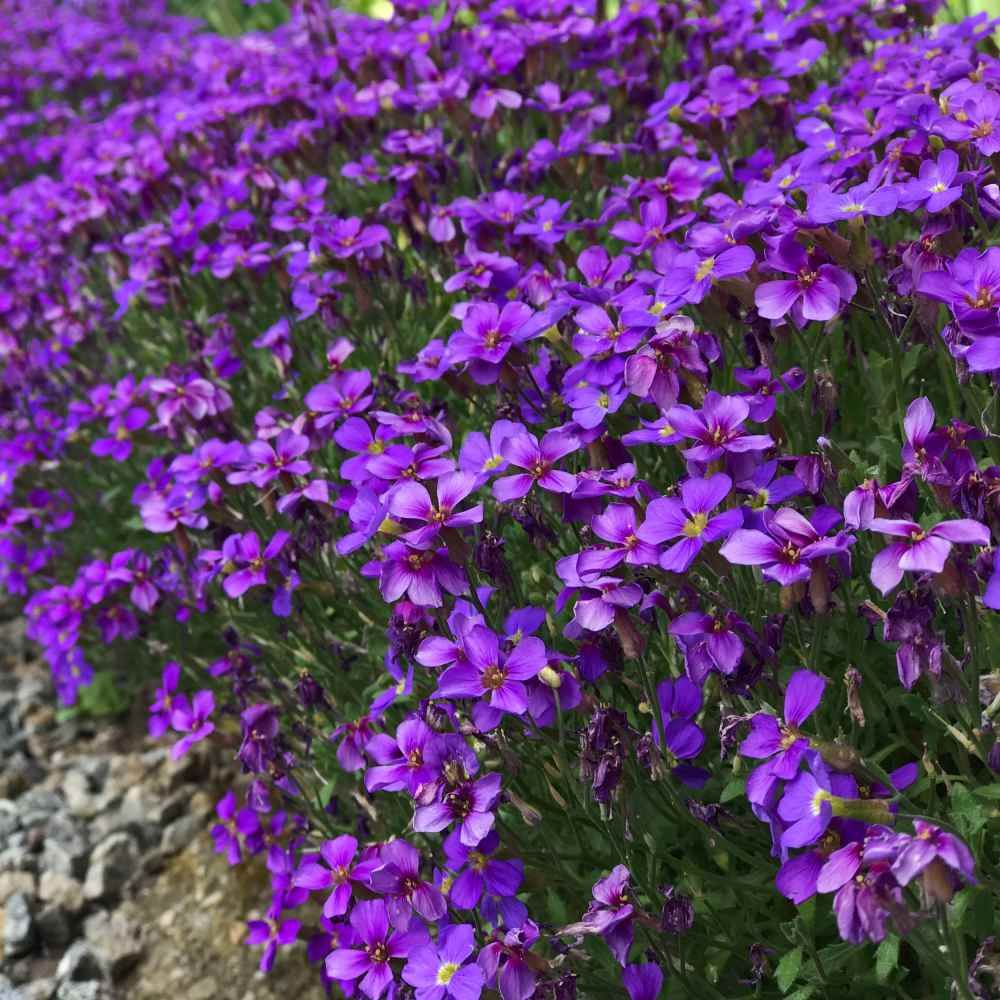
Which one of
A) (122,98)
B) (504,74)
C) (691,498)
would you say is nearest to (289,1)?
(122,98)

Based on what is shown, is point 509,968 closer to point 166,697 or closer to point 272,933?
point 272,933

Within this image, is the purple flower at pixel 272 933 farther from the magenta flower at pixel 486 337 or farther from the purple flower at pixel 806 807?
the purple flower at pixel 806 807

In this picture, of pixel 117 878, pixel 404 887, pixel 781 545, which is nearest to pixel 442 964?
pixel 404 887

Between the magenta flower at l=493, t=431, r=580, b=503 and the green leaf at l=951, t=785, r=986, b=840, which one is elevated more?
the magenta flower at l=493, t=431, r=580, b=503

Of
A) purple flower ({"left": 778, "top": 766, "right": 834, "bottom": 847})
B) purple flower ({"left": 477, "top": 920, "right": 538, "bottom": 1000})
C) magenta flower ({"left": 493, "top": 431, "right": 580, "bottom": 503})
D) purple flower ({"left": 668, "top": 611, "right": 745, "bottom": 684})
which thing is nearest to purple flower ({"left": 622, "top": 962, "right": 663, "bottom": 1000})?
purple flower ({"left": 477, "top": 920, "right": 538, "bottom": 1000})

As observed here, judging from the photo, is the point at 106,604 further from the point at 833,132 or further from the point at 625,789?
the point at 833,132

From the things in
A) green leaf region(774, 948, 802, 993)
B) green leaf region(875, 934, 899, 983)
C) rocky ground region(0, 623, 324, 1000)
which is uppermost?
green leaf region(875, 934, 899, 983)

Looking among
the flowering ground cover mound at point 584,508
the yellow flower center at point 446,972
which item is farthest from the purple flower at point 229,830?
the yellow flower center at point 446,972

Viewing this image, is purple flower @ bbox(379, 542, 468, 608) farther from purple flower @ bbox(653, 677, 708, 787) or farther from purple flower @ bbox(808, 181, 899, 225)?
purple flower @ bbox(808, 181, 899, 225)
